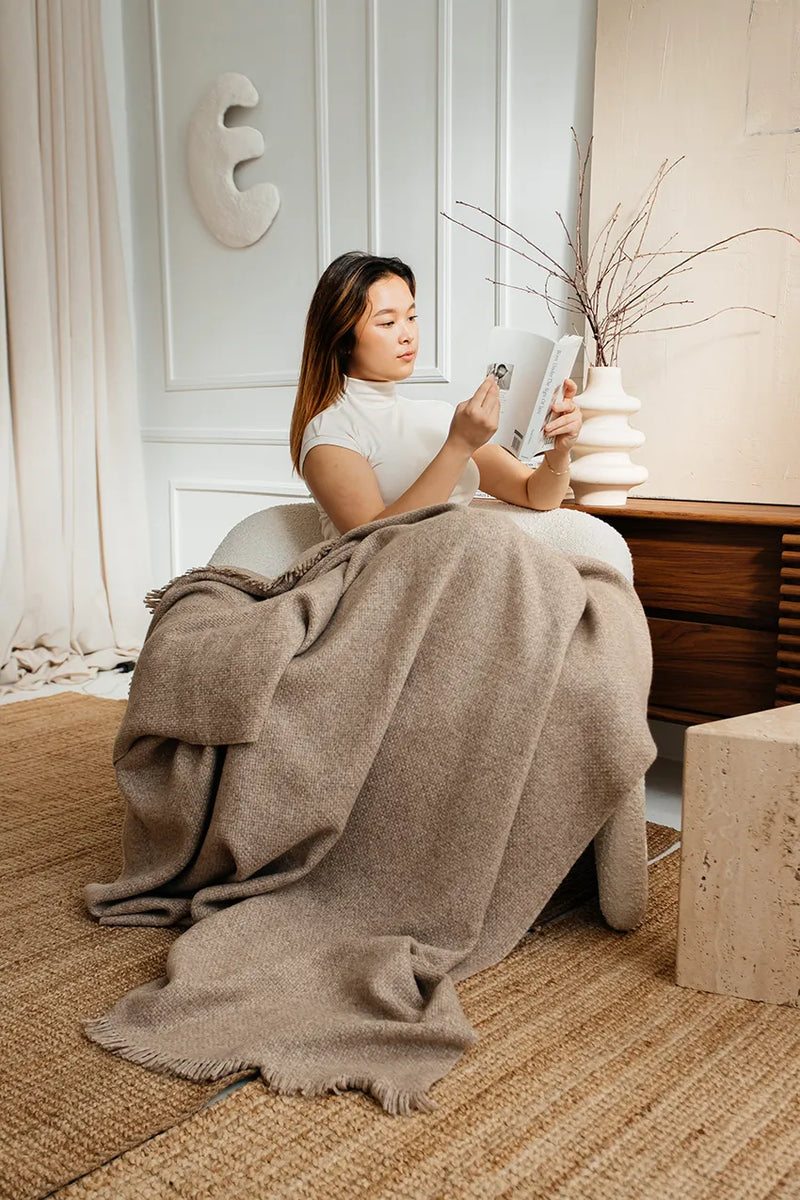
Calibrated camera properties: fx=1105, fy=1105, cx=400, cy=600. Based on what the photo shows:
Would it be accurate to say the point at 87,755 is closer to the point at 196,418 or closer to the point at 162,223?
the point at 196,418

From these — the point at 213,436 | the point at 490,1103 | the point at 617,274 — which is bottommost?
the point at 490,1103

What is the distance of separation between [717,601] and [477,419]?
612 millimetres

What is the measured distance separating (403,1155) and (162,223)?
3416 mm

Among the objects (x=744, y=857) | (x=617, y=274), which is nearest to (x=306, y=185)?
(x=617, y=274)

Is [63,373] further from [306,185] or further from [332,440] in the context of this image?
[332,440]

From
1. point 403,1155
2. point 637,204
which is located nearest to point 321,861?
point 403,1155

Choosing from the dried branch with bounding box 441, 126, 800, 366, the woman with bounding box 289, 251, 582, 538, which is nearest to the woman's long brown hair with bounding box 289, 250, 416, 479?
the woman with bounding box 289, 251, 582, 538

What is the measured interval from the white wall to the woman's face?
0.77 m

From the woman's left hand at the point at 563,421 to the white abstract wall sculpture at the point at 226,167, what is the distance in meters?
1.77

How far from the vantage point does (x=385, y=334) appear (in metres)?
2.00

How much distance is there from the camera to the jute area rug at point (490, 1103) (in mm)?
999

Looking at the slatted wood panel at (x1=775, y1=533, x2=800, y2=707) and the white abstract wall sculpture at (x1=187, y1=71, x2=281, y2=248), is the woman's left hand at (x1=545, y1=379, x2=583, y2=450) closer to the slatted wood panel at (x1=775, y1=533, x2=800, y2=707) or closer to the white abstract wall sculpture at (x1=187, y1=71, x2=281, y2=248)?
the slatted wood panel at (x1=775, y1=533, x2=800, y2=707)

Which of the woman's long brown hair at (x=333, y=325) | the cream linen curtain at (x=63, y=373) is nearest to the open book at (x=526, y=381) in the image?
the woman's long brown hair at (x=333, y=325)

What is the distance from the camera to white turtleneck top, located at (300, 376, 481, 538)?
78.7 inches
